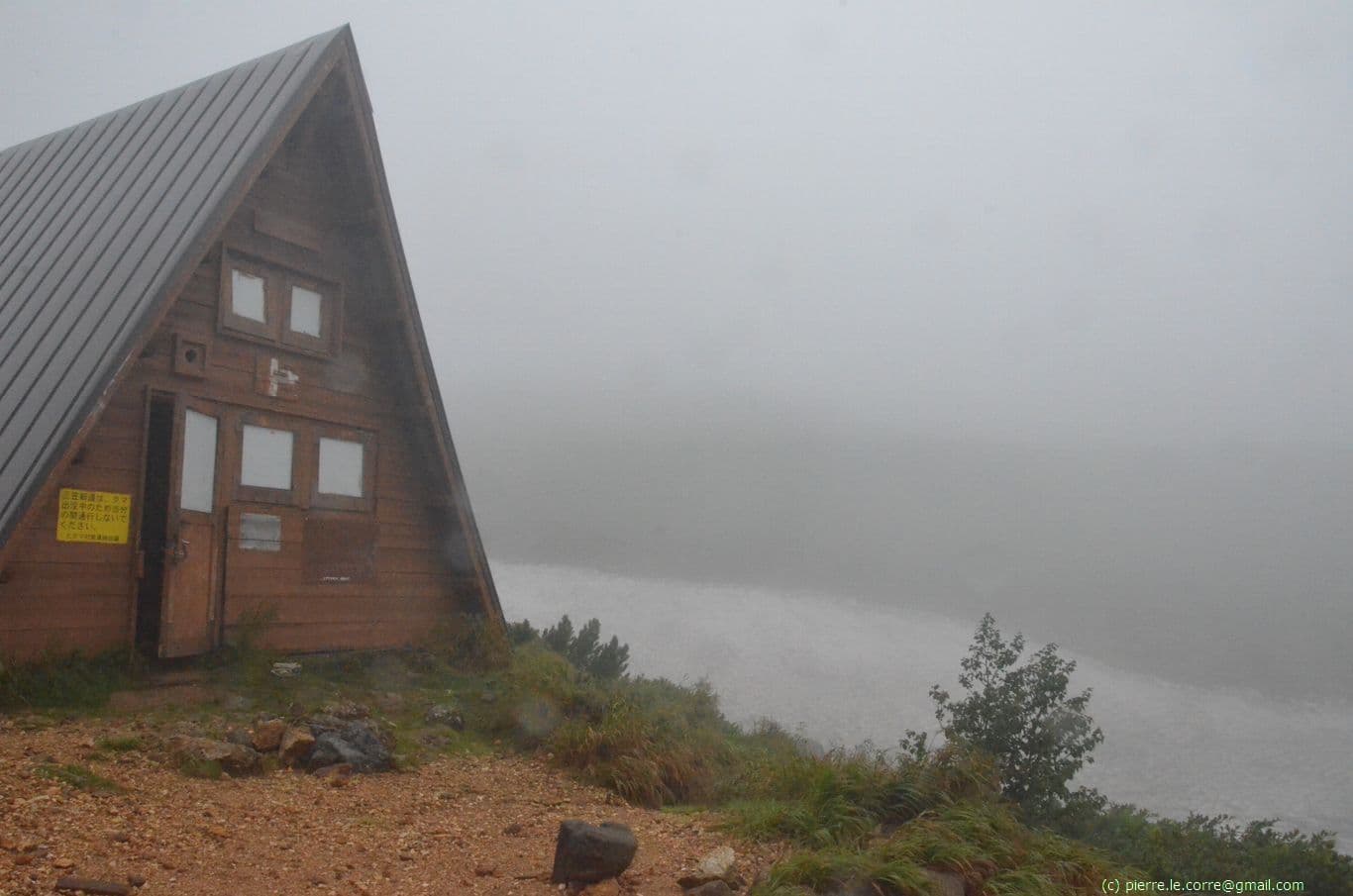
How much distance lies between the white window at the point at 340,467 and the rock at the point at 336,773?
438 centimetres

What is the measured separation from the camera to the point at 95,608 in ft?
31.4

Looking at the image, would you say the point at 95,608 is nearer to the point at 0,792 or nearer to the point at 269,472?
the point at 269,472

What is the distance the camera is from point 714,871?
5914mm

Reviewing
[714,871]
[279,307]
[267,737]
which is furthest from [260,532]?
[714,871]

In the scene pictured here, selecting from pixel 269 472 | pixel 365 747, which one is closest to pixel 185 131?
pixel 269 472

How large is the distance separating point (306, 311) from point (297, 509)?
2127mm

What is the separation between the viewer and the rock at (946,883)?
5637 mm

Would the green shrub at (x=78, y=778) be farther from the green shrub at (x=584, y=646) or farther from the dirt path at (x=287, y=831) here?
the green shrub at (x=584, y=646)

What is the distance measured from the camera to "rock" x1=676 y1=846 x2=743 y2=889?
585 cm

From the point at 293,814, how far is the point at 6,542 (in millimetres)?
3281

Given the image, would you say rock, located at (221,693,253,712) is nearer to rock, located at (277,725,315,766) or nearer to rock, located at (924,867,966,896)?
rock, located at (277,725,315,766)

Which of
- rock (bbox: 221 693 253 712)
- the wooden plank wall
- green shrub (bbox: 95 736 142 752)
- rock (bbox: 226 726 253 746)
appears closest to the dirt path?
green shrub (bbox: 95 736 142 752)

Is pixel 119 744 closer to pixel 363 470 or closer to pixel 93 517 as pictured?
pixel 93 517

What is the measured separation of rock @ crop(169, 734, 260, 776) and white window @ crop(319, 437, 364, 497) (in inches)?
170
